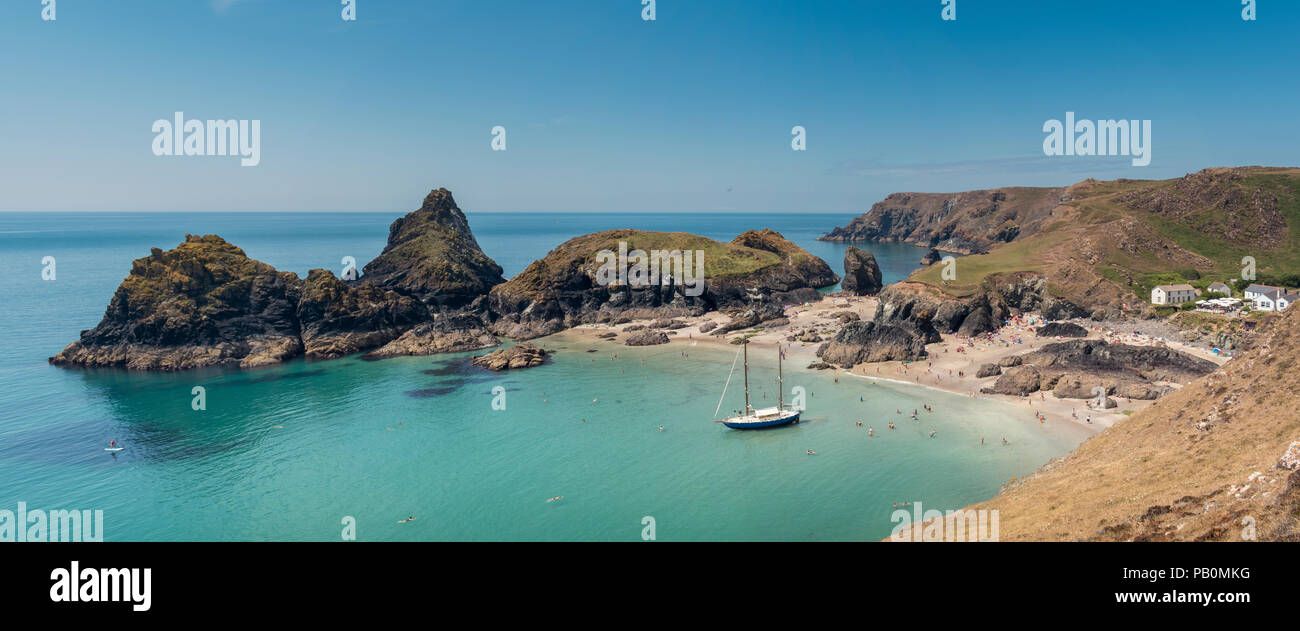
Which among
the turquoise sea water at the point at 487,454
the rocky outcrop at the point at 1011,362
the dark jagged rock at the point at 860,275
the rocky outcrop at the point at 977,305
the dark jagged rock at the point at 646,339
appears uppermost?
the dark jagged rock at the point at 860,275

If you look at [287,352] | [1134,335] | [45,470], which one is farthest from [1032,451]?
[287,352]

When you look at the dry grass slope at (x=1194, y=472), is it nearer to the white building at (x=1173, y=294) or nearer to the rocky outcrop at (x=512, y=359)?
the rocky outcrop at (x=512, y=359)

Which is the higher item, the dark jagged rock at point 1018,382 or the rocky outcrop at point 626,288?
the rocky outcrop at point 626,288

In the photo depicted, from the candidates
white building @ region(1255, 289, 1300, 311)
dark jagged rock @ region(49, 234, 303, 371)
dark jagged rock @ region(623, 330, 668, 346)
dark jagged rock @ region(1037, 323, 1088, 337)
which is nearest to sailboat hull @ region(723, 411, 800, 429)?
dark jagged rock @ region(623, 330, 668, 346)

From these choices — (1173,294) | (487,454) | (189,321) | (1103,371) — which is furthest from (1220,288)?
(189,321)

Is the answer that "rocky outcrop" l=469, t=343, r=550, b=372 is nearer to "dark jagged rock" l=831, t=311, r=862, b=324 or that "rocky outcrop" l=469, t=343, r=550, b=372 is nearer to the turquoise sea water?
the turquoise sea water

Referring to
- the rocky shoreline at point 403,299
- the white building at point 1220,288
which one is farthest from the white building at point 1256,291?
the rocky shoreline at point 403,299
